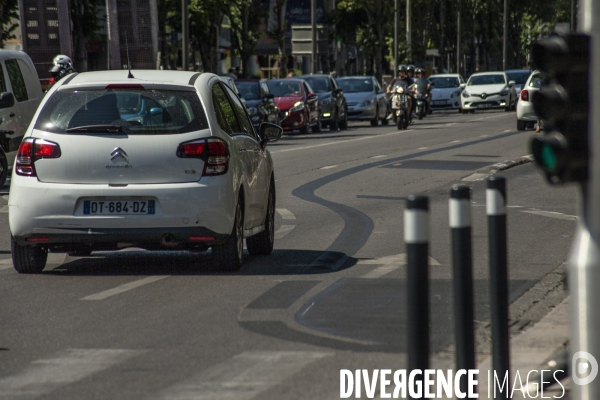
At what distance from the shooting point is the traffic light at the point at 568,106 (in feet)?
14.0

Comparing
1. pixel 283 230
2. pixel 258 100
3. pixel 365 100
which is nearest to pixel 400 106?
pixel 258 100

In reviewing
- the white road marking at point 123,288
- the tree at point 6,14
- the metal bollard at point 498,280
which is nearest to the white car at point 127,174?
the white road marking at point 123,288

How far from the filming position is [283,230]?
1301 centimetres

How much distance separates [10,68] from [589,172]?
1594 centimetres

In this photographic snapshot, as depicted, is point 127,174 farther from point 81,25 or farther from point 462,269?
point 81,25

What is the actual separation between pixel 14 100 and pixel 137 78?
29.5 ft

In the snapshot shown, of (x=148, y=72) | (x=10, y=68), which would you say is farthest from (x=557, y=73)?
(x=10, y=68)

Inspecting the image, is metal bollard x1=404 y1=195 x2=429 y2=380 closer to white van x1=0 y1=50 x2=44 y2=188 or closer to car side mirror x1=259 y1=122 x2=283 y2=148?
car side mirror x1=259 y1=122 x2=283 y2=148

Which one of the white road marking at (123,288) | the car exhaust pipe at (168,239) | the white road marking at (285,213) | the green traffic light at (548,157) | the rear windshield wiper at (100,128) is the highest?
the green traffic light at (548,157)

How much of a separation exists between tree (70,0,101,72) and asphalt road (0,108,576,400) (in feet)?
72.9

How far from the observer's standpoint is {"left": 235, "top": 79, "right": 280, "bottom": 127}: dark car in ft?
105

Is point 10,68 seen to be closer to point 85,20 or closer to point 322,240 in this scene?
point 322,240

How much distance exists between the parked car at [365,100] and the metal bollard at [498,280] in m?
36.1

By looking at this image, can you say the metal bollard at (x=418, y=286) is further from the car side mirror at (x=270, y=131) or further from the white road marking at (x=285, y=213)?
the white road marking at (x=285, y=213)
